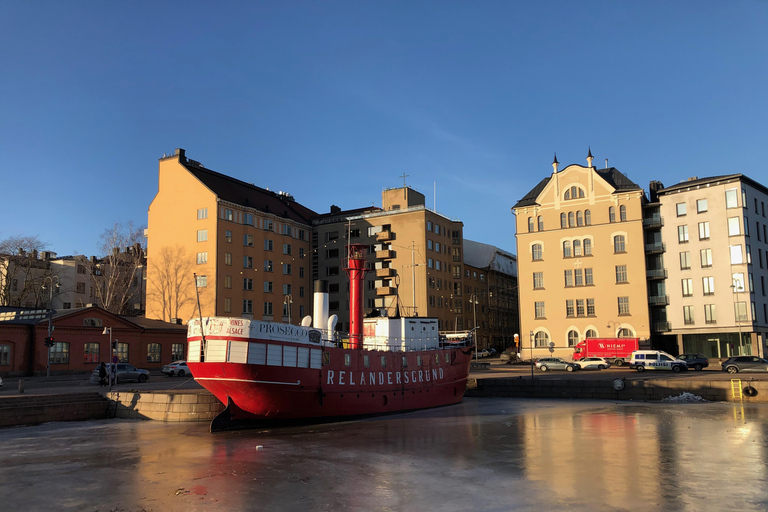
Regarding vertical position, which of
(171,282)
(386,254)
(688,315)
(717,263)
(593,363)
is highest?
(386,254)

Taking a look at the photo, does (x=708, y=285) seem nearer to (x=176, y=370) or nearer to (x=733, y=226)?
(x=733, y=226)

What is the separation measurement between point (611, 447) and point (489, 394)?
23.2 m

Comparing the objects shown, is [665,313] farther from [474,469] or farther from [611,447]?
[474,469]

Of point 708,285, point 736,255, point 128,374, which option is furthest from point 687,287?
point 128,374

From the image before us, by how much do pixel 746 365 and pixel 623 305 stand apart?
2285 centimetres

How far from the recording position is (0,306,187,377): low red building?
51062mm

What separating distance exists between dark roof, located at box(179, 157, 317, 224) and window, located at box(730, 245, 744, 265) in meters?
56.0

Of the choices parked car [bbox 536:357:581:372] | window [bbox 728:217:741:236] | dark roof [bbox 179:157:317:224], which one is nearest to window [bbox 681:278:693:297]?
window [bbox 728:217:741:236]

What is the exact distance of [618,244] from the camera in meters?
71.6

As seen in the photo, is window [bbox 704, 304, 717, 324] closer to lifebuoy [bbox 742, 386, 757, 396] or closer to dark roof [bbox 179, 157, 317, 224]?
lifebuoy [bbox 742, 386, 757, 396]

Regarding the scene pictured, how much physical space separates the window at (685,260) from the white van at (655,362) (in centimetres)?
1884

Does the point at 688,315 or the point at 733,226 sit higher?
the point at 733,226

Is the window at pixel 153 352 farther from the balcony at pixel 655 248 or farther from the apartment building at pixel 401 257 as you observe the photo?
the balcony at pixel 655 248

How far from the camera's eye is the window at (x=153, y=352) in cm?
6369
